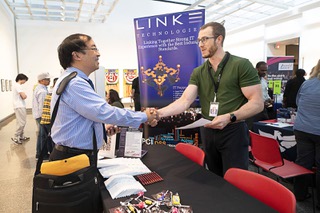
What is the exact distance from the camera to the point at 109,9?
31.6ft

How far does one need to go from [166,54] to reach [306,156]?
6.75 ft

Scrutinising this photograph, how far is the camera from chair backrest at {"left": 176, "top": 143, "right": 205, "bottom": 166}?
1.85 m

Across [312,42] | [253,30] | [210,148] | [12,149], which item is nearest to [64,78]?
[210,148]

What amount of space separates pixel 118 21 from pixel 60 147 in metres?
11.0

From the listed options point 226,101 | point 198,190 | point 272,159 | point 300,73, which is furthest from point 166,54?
point 300,73

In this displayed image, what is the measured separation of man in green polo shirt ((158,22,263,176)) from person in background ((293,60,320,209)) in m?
1.15

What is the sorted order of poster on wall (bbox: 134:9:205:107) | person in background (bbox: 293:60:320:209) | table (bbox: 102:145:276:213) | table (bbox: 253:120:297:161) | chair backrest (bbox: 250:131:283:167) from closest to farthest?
table (bbox: 102:145:276:213) < person in background (bbox: 293:60:320:209) < chair backrest (bbox: 250:131:283:167) < poster on wall (bbox: 134:9:205:107) < table (bbox: 253:120:297:161)

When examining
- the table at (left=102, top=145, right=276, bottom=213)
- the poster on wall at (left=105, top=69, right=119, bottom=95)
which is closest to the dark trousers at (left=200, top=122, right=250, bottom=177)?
the table at (left=102, top=145, right=276, bottom=213)

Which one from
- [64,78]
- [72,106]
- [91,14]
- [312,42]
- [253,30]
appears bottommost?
[72,106]

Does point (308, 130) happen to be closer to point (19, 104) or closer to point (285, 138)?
point (285, 138)

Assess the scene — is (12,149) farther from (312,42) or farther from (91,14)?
(312,42)

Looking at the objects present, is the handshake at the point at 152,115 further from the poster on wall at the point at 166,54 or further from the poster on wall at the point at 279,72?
the poster on wall at the point at 279,72

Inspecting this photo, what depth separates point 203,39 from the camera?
1.88 m

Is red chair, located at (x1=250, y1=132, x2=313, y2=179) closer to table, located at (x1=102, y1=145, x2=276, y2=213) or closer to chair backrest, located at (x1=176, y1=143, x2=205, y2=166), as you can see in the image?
chair backrest, located at (x1=176, y1=143, x2=205, y2=166)
